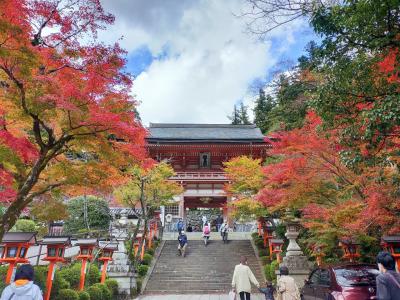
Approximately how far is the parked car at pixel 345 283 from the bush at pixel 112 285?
7524mm

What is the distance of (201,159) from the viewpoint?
113ft

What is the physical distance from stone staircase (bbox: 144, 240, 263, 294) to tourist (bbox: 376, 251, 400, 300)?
37.9ft

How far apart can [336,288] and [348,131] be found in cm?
296

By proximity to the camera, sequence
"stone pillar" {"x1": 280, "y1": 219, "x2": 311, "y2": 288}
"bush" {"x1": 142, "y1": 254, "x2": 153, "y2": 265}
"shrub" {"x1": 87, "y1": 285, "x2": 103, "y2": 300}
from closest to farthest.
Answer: "shrub" {"x1": 87, "y1": 285, "x2": 103, "y2": 300} < "stone pillar" {"x1": 280, "y1": 219, "x2": 311, "y2": 288} < "bush" {"x1": 142, "y1": 254, "x2": 153, "y2": 265}

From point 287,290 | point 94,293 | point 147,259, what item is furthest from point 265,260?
point 287,290

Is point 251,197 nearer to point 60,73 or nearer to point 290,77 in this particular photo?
point 290,77

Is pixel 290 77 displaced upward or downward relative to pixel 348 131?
upward

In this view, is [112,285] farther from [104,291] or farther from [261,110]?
[261,110]

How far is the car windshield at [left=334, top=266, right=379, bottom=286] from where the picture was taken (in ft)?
21.2

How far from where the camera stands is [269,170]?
569 inches

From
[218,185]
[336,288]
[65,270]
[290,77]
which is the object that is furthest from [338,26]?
[218,185]

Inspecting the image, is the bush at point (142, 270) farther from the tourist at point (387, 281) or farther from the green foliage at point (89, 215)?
the tourist at point (387, 281)

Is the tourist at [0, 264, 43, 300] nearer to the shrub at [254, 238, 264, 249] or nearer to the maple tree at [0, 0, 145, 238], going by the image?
the maple tree at [0, 0, 145, 238]

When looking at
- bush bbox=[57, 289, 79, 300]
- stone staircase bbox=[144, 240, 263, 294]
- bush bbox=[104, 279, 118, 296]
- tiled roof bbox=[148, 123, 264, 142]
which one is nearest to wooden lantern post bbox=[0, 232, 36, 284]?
bush bbox=[57, 289, 79, 300]
